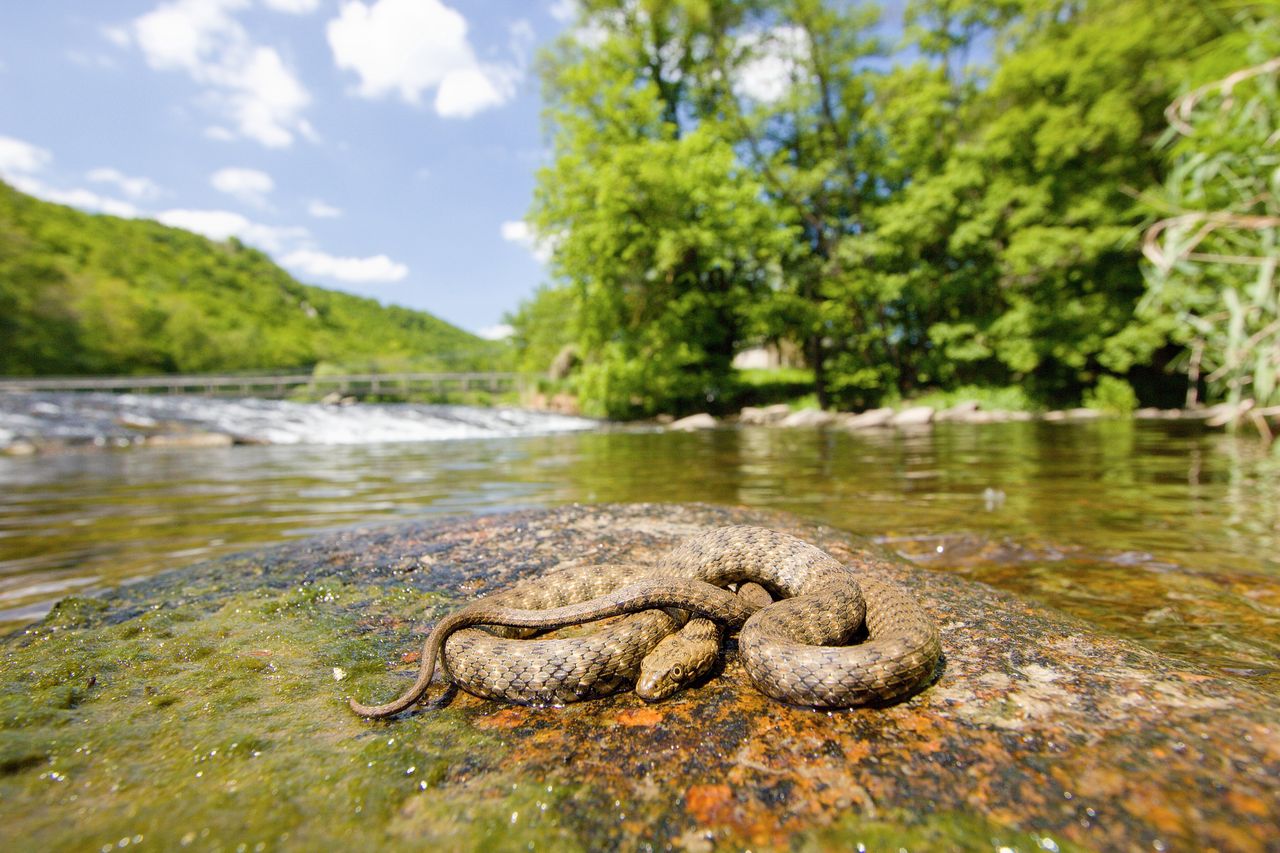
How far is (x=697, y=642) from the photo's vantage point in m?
2.38

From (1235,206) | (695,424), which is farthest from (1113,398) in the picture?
(1235,206)

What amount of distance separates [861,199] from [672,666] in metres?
37.2

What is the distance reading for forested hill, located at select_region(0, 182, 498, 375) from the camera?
60.0 meters

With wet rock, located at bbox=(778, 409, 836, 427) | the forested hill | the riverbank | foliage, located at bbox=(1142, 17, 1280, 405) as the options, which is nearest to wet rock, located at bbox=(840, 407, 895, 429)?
the riverbank

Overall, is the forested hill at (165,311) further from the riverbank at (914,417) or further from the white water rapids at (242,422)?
the riverbank at (914,417)

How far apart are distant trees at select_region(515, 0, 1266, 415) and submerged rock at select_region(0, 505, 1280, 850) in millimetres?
27024

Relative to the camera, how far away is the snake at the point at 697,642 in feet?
6.84

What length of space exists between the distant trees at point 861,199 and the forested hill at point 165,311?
155 feet

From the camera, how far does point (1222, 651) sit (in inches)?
115

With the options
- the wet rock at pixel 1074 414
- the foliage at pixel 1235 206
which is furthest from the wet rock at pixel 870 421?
the foliage at pixel 1235 206

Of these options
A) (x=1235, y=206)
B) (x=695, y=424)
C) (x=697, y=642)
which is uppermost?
(x=1235, y=206)

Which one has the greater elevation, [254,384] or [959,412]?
[254,384]

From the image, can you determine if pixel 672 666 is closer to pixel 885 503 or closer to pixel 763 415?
pixel 885 503

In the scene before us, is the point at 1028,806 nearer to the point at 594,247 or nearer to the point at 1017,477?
the point at 1017,477
